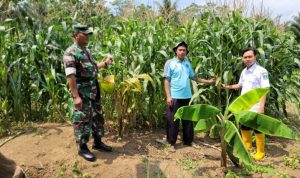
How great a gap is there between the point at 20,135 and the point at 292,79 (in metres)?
4.31

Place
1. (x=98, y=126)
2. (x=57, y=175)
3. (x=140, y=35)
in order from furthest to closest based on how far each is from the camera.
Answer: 1. (x=140, y=35)
2. (x=98, y=126)
3. (x=57, y=175)

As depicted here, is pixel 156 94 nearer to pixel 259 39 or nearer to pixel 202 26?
pixel 202 26

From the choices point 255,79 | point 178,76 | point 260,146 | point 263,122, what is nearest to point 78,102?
point 178,76

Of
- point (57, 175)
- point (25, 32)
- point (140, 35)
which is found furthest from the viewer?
point (25, 32)

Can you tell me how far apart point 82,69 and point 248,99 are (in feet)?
6.16

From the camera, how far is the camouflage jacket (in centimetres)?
405

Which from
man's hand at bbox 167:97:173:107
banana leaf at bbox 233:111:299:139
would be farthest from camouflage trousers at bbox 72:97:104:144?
banana leaf at bbox 233:111:299:139

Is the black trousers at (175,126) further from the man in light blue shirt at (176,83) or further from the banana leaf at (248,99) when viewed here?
the banana leaf at (248,99)

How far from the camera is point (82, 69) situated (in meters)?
4.18

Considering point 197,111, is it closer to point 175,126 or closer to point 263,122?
point 263,122

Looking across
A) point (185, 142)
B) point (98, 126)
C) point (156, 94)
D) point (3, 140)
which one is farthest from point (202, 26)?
point (3, 140)

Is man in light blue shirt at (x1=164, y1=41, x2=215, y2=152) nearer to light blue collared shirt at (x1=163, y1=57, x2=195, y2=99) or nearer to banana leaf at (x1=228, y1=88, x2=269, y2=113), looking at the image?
light blue collared shirt at (x1=163, y1=57, x2=195, y2=99)

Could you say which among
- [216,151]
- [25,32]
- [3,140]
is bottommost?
[216,151]

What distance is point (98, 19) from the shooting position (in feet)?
20.9
